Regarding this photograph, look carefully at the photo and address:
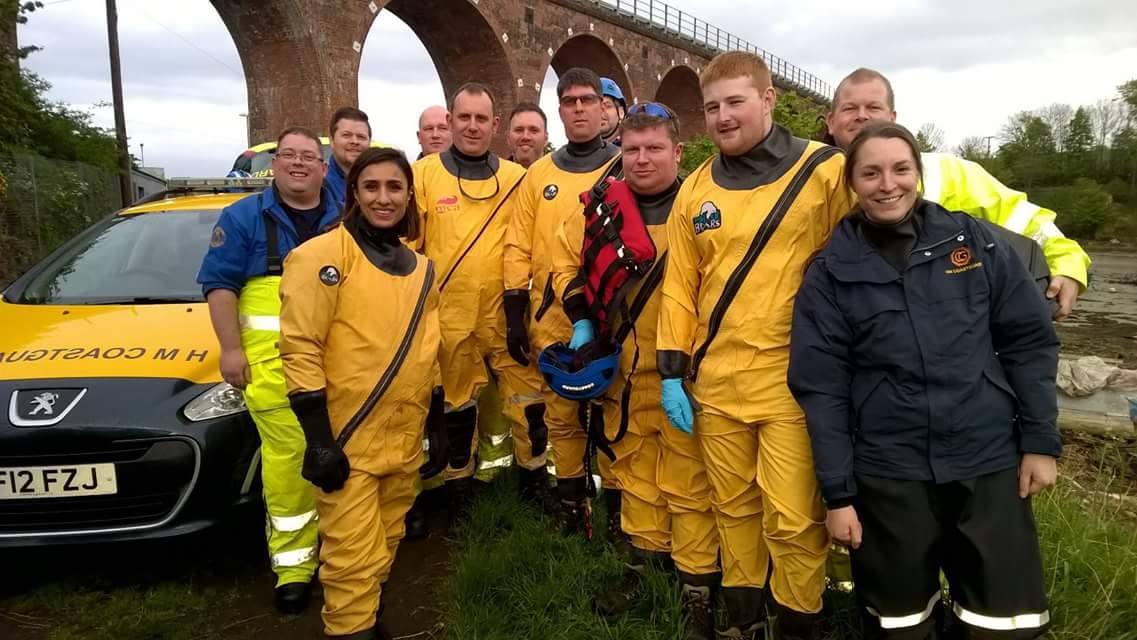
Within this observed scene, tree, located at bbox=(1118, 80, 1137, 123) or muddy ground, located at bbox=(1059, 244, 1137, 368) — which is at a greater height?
tree, located at bbox=(1118, 80, 1137, 123)

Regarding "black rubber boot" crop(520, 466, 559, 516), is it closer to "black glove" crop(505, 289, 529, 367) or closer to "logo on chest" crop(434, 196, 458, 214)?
"black glove" crop(505, 289, 529, 367)

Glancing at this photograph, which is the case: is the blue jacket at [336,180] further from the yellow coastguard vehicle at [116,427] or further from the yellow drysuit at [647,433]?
the yellow drysuit at [647,433]

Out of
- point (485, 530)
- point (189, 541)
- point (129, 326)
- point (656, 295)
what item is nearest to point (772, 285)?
point (656, 295)

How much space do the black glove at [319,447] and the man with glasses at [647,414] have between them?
1175mm

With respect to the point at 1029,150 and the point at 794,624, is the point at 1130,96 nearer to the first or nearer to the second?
the point at 1029,150

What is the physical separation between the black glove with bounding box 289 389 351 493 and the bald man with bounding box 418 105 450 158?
2476mm

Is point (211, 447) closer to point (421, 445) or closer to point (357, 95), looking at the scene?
point (421, 445)

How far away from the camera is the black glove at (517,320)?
364cm

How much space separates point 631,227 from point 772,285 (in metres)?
0.76

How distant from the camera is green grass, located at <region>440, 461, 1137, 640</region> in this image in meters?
2.57

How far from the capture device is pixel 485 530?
3.62m

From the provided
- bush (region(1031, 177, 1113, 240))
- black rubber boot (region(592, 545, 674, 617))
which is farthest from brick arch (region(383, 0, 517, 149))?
bush (region(1031, 177, 1113, 240))

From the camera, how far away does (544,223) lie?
3652 mm

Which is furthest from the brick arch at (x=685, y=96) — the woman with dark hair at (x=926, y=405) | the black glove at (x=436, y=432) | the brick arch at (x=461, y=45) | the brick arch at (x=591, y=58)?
the woman with dark hair at (x=926, y=405)
